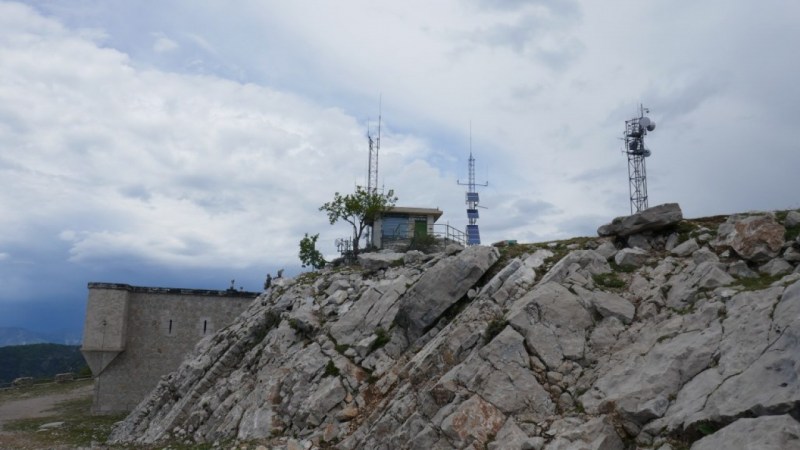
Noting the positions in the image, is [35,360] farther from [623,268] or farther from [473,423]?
[623,268]

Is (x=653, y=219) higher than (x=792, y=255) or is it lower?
higher

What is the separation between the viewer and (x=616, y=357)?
14.7 metres

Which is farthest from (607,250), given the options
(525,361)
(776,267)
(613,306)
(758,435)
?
(758,435)

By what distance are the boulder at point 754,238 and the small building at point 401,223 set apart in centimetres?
3444

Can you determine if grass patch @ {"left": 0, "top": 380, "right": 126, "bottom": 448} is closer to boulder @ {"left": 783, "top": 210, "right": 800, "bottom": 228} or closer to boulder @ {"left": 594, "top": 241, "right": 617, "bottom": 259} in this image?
boulder @ {"left": 594, "top": 241, "right": 617, "bottom": 259}

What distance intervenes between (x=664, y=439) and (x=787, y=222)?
10017 mm

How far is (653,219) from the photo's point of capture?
2005 cm

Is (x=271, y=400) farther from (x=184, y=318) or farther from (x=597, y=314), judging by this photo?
(x=184, y=318)

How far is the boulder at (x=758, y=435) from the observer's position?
30.8 feet

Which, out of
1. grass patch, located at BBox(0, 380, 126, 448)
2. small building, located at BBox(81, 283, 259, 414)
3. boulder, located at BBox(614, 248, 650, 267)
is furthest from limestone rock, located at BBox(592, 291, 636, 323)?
small building, located at BBox(81, 283, 259, 414)

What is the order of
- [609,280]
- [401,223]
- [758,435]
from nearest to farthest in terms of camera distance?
[758,435] < [609,280] < [401,223]

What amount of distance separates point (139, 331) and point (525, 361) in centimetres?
3504

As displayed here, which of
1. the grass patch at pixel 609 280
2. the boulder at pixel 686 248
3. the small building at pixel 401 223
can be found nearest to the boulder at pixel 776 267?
the boulder at pixel 686 248

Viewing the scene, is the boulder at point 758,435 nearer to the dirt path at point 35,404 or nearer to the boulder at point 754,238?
the boulder at point 754,238
